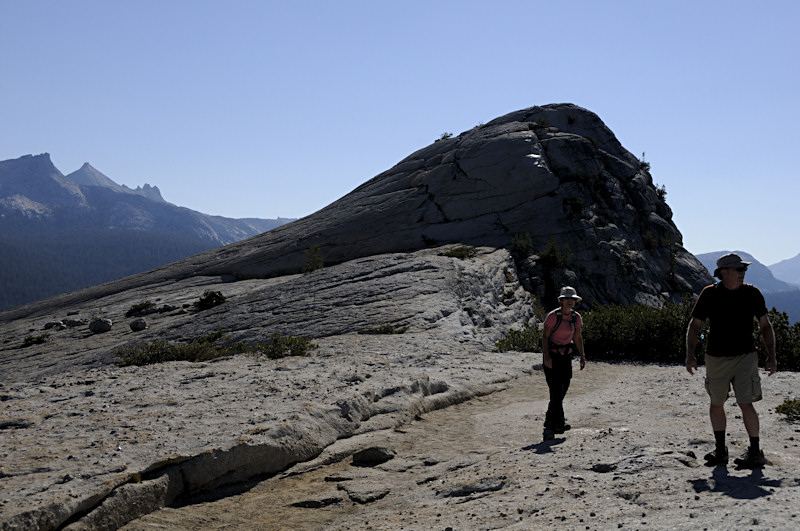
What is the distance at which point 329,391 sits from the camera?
11219mm

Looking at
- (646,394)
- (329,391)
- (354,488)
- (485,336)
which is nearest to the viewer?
(354,488)

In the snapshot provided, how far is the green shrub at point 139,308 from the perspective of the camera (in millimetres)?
29419

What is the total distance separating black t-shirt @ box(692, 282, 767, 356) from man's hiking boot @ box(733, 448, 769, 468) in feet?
3.50

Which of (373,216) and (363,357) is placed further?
(373,216)

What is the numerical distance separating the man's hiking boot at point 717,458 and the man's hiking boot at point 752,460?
118 millimetres

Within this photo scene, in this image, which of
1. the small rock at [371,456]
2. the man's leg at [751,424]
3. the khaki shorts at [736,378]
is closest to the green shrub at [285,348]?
the small rock at [371,456]

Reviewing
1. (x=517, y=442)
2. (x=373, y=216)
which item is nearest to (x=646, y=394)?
(x=517, y=442)

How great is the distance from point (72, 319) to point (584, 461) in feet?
93.5

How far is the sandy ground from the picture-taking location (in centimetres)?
552

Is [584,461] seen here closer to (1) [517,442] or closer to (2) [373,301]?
(1) [517,442]

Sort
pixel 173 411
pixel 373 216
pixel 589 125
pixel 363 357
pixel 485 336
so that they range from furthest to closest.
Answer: pixel 589 125 < pixel 373 216 < pixel 485 336 < pixel 363 357 < pixel 173 411

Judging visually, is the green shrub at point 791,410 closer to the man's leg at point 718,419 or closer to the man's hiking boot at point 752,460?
the man's leg at point 718,419

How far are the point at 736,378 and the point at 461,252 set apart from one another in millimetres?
20391

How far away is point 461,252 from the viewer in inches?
1071
